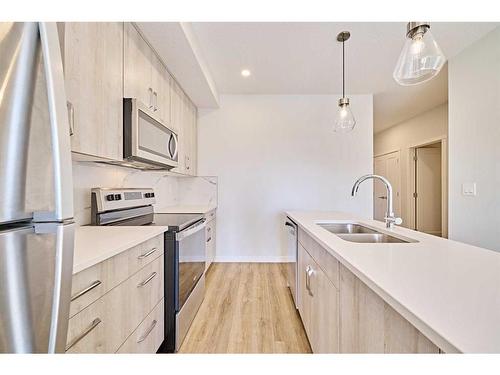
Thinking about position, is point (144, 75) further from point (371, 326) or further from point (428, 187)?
point (428, 187)

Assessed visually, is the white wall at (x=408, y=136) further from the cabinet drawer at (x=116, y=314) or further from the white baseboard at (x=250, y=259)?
the cabinet drawer at (x=116, y=314)

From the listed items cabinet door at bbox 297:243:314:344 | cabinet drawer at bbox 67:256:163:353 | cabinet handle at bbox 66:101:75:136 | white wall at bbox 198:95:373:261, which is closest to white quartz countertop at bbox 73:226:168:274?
cabinet drawer at bbox 67:256:163:353

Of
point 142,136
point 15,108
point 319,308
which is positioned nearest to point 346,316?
point 319,308

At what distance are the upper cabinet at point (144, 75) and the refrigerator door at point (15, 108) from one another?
1278mm

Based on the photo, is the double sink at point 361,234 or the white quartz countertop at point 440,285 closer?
the white quartz countertop at point 440,285

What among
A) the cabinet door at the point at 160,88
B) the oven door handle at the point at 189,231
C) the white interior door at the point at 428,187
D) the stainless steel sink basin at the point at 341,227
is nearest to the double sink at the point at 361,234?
the stainless steel sink basin at the point at 341,227

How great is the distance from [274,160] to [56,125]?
11.3 ft

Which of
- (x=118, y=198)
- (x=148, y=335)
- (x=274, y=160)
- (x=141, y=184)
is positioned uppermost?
(x=274, y=160)

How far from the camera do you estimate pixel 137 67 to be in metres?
1.86

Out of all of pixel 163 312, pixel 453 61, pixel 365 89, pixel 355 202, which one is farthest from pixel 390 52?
pixel 163 312

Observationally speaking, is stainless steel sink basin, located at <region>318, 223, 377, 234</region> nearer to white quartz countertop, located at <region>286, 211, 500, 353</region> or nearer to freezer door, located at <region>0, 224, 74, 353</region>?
white quartz countertop, located at <region>286, 211, 500, 353</region>

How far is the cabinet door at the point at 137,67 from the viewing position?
Result: 170cm

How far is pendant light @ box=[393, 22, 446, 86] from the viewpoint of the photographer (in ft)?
3.84
